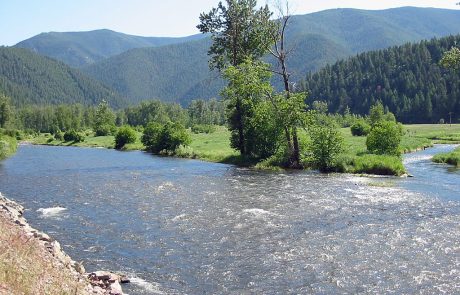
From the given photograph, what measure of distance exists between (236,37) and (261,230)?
4279cm

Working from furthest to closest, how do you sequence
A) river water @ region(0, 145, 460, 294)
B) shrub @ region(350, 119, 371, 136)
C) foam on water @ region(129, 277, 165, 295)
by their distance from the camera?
1. shrub @ region(350, 119, 371, 136)
2. river water @ region(0, 145, 460, 294)
3. foam on water @ region(129, 277, 165, 295)

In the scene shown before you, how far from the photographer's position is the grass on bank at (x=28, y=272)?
1278 cm

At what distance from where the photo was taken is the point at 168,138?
82.7 m

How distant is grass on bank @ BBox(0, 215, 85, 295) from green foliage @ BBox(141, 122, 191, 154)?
6223cm

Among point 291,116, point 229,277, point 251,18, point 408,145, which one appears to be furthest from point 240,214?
point 408,145

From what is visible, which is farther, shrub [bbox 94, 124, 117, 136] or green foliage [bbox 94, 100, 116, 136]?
green foliage [bbox 94, 100, 116, 136]

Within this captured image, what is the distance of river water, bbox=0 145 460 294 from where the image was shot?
62.3ft

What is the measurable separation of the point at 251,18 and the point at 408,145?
37.7 m

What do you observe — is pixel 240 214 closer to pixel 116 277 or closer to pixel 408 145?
pixel 116 277

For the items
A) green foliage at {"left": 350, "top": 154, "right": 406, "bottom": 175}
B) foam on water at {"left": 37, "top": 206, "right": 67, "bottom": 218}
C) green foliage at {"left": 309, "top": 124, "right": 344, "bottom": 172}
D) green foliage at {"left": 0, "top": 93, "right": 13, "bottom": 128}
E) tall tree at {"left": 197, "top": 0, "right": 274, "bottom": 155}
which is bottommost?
green foliage at {"left": 350, "top": 154, "right": 406, "bottom": 175}

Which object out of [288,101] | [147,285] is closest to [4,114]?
[288,101]

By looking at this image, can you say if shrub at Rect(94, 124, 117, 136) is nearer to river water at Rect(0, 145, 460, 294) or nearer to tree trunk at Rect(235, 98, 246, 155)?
tree trunk at Rect(235, 98, 246, 155)

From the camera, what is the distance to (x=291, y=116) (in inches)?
2153

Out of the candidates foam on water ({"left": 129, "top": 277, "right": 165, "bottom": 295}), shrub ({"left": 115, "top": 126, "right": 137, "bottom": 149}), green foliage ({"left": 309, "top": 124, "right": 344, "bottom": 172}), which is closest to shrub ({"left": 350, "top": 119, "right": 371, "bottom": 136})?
shrub ({"left": 115, "top": 126, "right": 137, "bottom": 149})
